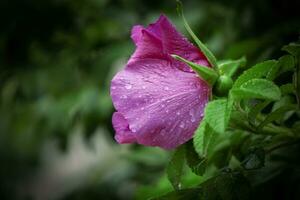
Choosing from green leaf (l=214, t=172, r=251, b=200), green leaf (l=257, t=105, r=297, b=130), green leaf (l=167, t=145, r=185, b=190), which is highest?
green leaf (l=257, t=105, r=297, b=130)

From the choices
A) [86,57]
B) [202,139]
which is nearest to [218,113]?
[202,139]

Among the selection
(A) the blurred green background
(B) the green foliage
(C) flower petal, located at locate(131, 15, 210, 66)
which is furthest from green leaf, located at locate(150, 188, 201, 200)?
(A) the blurred green background

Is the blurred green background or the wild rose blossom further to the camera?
the blurred green background

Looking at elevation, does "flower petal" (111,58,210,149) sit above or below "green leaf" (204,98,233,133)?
above

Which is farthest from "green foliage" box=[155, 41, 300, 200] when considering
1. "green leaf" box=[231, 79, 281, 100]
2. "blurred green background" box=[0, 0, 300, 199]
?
"blurred green background" box=[0, 0, 300, 199]

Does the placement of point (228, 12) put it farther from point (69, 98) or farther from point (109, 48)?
point (69, 98)

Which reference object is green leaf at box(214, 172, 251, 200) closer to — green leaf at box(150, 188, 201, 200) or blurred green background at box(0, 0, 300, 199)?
green leaf at box(150, 188, 201, 200)

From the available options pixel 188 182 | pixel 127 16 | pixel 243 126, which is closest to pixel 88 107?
pixel 127 16
